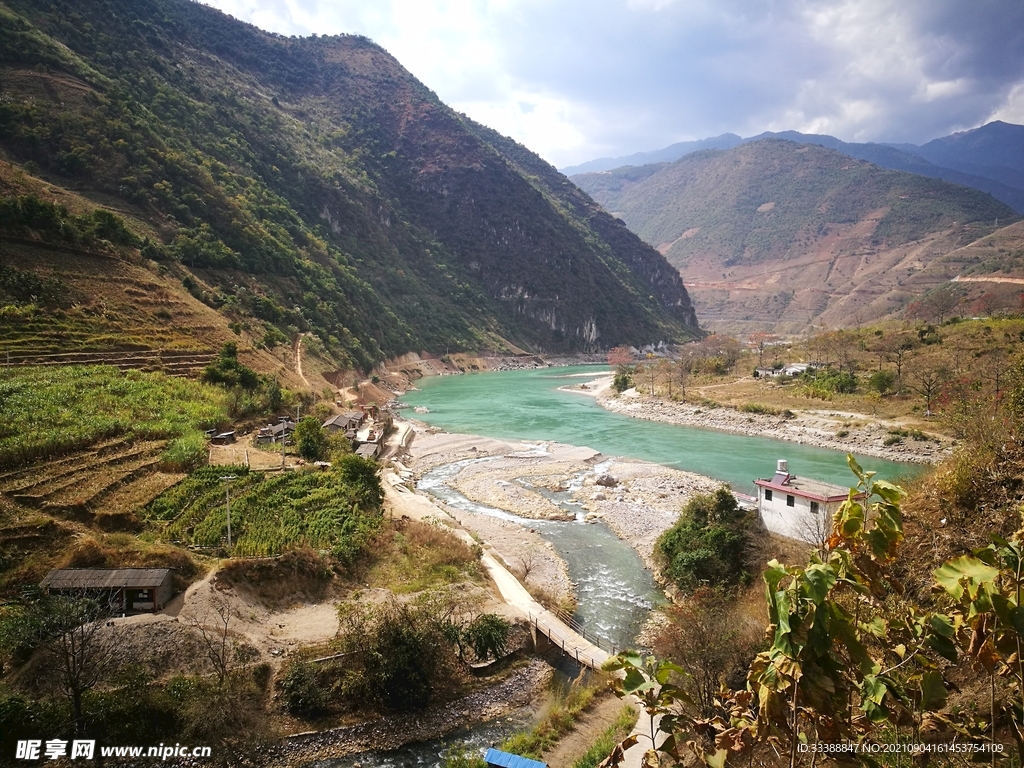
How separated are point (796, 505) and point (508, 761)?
43.5 feet

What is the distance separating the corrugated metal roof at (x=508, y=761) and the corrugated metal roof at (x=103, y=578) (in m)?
10.2

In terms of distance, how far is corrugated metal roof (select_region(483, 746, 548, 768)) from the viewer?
1147cm

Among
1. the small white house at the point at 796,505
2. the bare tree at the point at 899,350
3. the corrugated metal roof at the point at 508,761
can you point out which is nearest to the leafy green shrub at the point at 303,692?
the corrugated metal roof at the point at 508,761

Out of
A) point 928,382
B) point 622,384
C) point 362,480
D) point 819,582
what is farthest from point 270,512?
point 622,384

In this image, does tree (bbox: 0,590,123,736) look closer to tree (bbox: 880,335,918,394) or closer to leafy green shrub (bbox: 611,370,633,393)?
tree (bbox: 880,335,918,394)

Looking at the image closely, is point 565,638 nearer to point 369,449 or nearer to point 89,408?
point 369,449

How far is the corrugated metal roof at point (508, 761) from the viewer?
452 inches

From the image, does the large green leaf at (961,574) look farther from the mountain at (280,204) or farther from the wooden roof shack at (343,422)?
the mountain at (280,204)

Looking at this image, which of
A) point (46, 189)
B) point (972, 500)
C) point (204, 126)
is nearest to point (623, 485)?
point (972, 500)

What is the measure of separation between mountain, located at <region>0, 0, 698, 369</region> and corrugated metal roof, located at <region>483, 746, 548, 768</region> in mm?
32022

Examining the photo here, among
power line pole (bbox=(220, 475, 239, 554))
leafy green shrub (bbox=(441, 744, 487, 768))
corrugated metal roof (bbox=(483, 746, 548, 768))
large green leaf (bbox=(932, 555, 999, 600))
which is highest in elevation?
large green leaf (bbox=(932, 555, 999, 600))

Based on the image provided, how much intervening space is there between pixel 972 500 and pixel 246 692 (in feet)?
56.7

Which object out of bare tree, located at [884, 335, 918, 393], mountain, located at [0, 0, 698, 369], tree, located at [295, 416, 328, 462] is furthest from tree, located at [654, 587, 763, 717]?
bare tree, located at [884, 335, 918, 393]

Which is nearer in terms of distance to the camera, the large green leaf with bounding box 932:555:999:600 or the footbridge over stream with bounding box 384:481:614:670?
the large green leaf with bounding box 932:555:999:600
